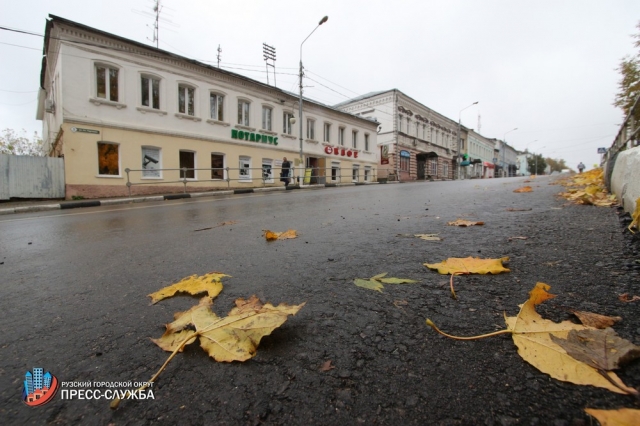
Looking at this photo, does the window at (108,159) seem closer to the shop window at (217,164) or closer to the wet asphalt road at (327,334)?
the shop window at (217,164)

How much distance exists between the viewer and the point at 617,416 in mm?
647

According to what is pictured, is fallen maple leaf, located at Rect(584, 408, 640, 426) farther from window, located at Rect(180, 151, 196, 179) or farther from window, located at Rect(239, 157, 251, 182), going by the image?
window, located at Rect(239, 157, 251, 182)

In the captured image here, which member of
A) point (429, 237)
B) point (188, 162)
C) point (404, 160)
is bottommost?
point (429, 237)

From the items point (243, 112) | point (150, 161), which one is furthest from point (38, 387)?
point (243, 112)

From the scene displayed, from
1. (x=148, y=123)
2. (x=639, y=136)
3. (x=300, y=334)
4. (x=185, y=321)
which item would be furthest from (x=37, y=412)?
(x=148, y=123)

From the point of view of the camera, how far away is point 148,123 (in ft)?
48.0

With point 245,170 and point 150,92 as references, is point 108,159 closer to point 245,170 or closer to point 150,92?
point 150,92

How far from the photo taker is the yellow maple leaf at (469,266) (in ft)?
5.24

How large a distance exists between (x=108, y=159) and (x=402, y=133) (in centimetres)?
2676

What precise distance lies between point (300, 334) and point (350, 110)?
36.1 meters

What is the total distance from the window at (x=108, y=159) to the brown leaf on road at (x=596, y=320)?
629 inches

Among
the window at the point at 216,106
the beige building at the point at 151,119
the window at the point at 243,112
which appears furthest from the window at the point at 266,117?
the window at the point at 216,106

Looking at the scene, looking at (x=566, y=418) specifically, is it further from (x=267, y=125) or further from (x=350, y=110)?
(x=350, y=110)

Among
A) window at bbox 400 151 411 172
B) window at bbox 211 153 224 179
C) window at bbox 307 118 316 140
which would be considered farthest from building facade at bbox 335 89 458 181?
window at bbox 211 153 224 179
